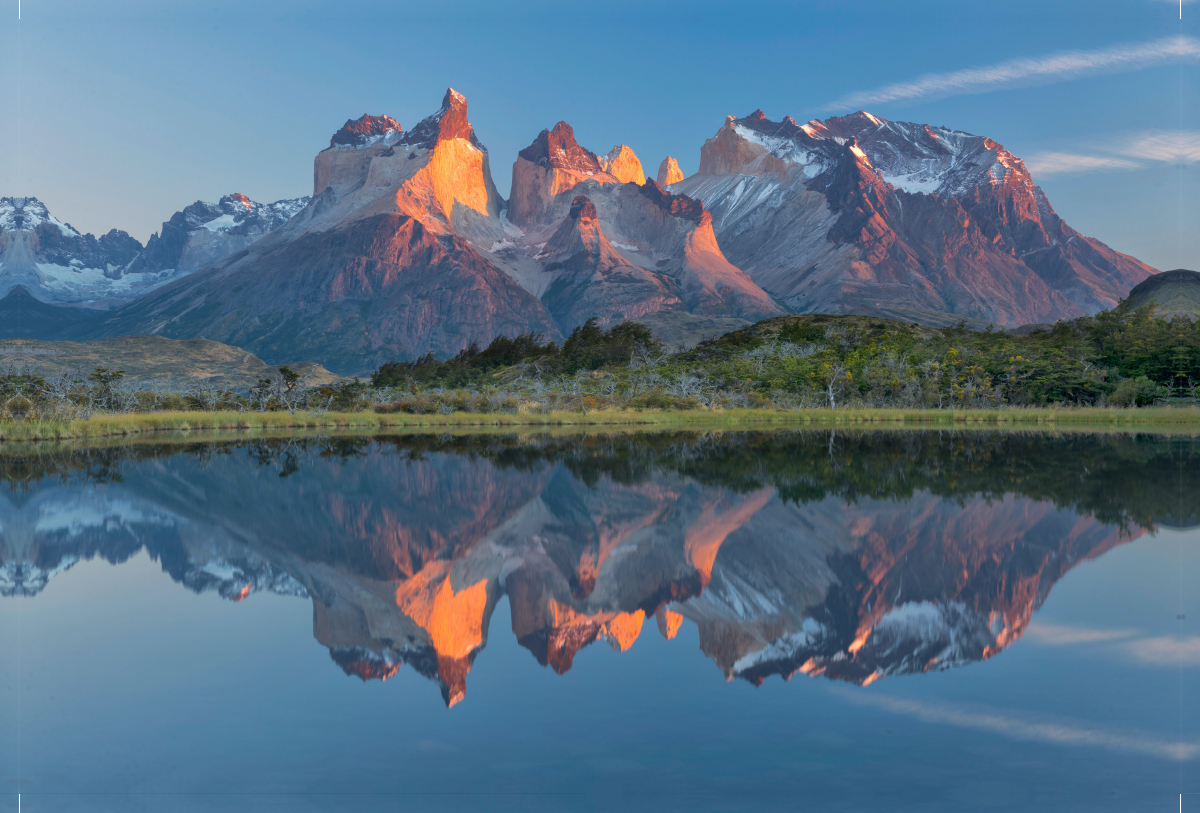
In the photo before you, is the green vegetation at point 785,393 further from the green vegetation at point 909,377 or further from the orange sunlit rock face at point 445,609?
the orange sunlit rock face at point 445,609

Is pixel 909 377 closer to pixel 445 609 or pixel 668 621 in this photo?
pixel 668 621

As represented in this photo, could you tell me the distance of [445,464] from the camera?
2605 cm

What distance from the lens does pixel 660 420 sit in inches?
2276

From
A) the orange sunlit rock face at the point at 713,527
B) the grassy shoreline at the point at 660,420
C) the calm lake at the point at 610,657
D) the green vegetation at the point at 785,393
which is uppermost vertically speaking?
the green vegetation at the point at 785,393

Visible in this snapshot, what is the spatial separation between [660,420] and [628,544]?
46051mm

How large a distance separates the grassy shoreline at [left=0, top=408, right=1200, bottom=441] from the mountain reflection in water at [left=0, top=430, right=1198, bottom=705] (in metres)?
26.5

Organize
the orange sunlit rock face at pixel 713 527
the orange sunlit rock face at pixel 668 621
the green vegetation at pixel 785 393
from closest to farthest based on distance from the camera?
1. the orange sunlit rock face at pixel 668 621
2. the orange sunlit rock face at pixel 713 527
3. the green vegetation at pixel 785 393

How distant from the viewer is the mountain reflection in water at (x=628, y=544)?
24.9 feet

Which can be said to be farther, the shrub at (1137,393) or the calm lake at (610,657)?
the shrub at (1137,393)

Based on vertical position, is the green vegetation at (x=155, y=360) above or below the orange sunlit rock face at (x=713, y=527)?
above

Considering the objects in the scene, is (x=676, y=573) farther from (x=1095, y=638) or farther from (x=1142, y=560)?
(x=1142, y=560)

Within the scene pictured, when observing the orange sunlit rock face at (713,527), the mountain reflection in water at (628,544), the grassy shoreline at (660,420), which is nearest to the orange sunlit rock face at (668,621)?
the mountain reflection in water at (628,544)

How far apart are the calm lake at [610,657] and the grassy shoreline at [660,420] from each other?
38.3m

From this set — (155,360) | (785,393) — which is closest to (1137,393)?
(785,393)
